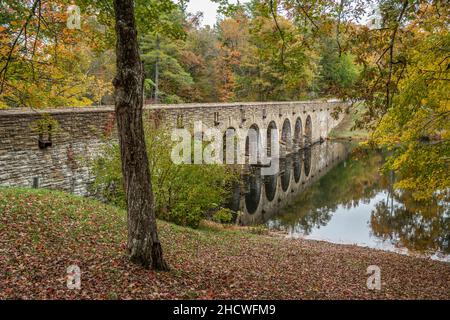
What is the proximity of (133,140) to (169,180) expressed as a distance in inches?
279

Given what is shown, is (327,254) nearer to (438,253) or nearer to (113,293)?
(438,253)

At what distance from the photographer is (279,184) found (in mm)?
26859

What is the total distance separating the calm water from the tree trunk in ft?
34.6

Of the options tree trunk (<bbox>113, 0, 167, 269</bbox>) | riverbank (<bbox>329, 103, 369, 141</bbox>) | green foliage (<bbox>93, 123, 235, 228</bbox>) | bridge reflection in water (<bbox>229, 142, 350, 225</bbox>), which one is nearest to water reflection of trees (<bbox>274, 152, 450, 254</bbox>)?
bridge reflection in water (<bbox>229, 142, 350, 225</bbox>)

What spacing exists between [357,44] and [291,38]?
1464 mm

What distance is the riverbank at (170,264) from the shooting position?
18.3 feet

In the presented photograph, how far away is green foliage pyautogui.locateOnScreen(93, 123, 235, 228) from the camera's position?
1266 cm

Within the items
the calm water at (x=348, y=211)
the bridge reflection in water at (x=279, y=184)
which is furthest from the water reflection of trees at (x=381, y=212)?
the bridge reflection in water at (x=279, y=184)

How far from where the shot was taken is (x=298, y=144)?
140ft

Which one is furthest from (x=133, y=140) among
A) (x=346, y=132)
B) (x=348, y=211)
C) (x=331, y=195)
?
(x=346, y=132)

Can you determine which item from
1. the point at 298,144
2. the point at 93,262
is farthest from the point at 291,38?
the point at 298,144

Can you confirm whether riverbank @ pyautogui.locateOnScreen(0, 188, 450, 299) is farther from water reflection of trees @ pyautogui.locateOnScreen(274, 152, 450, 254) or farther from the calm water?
the calm water

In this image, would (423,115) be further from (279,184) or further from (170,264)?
(279,184)

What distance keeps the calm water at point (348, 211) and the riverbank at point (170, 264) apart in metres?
5.66
